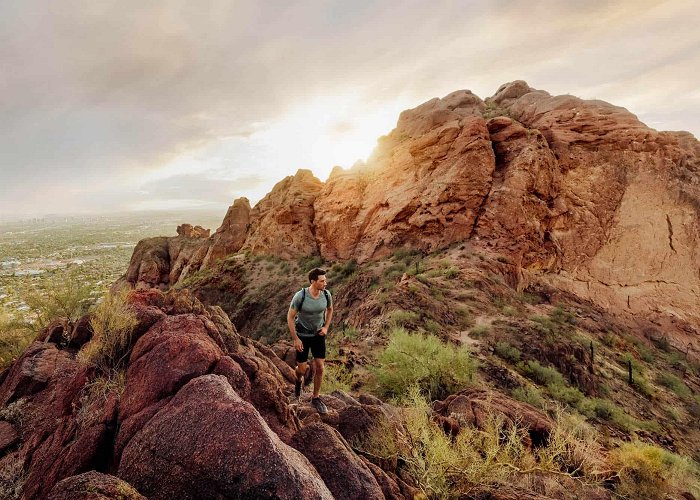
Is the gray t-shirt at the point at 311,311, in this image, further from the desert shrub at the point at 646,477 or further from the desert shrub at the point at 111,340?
the desert shrub at the point at 646,477

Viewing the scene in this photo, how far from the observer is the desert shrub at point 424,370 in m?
7.89

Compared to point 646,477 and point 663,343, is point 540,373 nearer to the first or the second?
point 646,477

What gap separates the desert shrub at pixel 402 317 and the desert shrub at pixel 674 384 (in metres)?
10.9

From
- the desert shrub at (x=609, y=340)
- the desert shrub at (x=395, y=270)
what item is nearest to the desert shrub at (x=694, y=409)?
the desert shrub at (x=609, y=340)

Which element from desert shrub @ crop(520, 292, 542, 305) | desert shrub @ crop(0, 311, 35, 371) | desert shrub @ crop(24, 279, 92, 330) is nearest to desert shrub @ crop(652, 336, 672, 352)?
desert shrub @ crop(520, 292, 542, 305)

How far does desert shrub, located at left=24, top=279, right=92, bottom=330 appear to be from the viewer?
1502 centimetres

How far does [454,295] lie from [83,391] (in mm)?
13449

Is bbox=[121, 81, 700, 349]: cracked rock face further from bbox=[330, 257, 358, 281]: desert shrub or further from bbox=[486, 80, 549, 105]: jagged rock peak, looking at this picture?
bbox=[486, 80, 549, 105]: jagged rock peak

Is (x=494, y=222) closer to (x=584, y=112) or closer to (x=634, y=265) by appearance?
(x=634, y=265)

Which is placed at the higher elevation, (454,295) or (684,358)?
(454,295)

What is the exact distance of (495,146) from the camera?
77.9 feet

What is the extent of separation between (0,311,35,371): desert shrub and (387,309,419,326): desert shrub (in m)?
10.8

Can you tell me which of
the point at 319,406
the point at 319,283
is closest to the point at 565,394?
the point at 319,406

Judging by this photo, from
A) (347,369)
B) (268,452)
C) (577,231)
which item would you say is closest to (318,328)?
(268,452)
